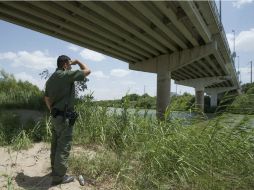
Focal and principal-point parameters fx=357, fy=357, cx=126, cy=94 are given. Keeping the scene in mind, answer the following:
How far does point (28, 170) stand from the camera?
17.6 ft

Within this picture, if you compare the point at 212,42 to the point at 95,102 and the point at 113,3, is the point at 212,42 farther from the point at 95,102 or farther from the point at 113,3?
the point at 95,102

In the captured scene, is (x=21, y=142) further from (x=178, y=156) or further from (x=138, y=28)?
(x=138, y=28)

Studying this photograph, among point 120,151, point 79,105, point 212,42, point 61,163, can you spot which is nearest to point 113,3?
point 79,105

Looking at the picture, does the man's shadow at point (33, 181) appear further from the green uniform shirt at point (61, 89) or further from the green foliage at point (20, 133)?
the green foliage at point (20, 133)

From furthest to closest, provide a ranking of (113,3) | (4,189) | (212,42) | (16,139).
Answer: (212,42), (113,3), (16,139), (4,189)

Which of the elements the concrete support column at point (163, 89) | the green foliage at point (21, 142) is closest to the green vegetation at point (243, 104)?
the green foliage at point (21, 142)

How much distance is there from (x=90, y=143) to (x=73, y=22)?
320 inches

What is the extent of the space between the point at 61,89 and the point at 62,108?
26 centimetres

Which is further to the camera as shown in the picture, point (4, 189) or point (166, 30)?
point (166, 30)

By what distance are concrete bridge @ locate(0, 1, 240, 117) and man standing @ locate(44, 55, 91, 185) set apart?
147 inches

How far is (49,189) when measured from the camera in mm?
4613

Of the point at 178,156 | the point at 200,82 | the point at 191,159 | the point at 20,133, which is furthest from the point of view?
the point at 200,82

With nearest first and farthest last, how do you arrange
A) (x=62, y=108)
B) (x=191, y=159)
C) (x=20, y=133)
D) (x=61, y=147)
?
(x=191, y=159), (x=61, y=147), (x=62, y=108), (x=20, y=133)

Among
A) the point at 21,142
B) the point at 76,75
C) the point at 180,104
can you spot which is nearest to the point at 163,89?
the point at 180,104
